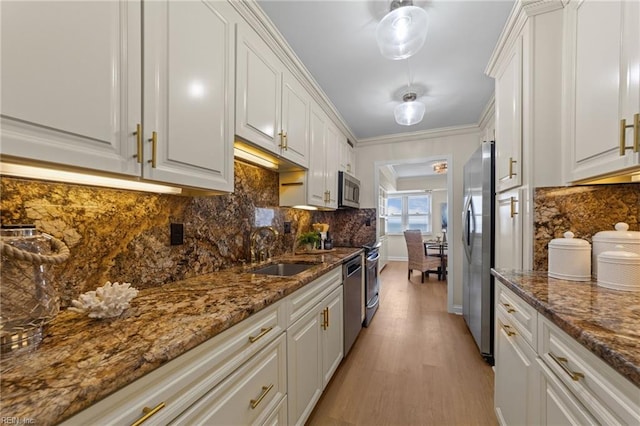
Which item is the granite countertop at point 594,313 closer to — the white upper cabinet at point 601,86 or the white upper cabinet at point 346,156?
the white upper cabinet at point 601,86

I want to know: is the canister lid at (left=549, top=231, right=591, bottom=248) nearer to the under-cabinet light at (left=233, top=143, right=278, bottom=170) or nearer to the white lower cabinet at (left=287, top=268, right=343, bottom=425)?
the white lower cabinet at (left=287, top=268, right=343, bottom=425)

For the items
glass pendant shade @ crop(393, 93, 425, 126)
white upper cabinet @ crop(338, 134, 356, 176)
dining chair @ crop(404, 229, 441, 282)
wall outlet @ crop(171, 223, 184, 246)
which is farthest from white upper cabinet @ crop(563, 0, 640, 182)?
dining chair @ crop(404, 229, 441, 282)

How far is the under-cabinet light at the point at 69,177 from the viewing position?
0.78 meters

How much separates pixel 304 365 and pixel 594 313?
129 cm

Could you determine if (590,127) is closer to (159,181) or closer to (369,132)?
(159,181)

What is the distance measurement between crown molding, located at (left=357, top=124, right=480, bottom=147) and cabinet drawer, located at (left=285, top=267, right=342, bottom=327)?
8.05 feet

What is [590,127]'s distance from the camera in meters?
1.21

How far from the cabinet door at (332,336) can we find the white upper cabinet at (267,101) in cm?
111

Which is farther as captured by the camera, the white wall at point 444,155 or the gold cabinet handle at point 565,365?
the white wall at point 444,155

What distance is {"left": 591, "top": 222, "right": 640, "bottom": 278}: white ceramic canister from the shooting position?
3.69ft

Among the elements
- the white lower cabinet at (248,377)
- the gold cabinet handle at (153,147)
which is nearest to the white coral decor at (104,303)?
the white lower cabinet at (248,377)

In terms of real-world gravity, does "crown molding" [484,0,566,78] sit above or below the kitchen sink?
above

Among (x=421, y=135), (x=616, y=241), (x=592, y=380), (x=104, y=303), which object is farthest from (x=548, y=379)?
(x=421, y=135)

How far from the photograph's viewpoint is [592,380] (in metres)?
0.70
